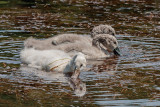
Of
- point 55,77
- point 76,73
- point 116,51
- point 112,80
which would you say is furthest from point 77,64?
point 116,51

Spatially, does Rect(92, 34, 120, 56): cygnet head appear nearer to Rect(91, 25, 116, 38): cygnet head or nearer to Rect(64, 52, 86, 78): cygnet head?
Rect(91, 25, 116, 38): cygnet head

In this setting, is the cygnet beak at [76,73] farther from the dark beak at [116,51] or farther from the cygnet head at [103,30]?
the cygnet head at [103,30]

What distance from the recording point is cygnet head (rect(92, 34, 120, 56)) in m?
10.3

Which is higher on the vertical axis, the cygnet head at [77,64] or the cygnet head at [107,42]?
the cygnet head at [77,64]

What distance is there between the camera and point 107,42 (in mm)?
10461

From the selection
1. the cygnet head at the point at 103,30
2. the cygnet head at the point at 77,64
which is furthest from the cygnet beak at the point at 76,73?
the cygnet head at the point at 103,30

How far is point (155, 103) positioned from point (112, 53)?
4319 millimetres

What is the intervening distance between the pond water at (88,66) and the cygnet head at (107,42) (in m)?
0.27

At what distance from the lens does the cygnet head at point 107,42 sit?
1026cm

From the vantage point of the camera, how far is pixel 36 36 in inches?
445

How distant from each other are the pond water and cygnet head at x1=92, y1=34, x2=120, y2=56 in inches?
10.5

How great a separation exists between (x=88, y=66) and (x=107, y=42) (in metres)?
1.68

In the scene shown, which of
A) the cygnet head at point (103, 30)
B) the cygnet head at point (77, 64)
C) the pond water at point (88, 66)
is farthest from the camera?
the cygnet head at point (103, 30)

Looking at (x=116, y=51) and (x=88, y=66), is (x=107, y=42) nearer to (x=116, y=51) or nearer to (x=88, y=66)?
(x=116, y=51)
